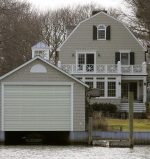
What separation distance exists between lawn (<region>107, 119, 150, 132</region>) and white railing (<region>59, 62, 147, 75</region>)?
8.14 meters

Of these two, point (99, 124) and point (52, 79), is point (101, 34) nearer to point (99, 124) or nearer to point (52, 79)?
point (99, 124)

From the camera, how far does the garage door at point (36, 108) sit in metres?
63.9

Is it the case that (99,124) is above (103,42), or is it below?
below

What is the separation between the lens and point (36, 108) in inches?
2525

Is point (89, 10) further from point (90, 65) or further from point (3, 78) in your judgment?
point (3, 78)

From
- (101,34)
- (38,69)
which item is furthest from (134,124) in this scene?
(101,34)

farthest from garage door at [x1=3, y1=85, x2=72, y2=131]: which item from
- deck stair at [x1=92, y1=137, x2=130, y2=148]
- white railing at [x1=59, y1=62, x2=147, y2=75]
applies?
white railing at [x1=59, y1=62, x2=147, y2=75]

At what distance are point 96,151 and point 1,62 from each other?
2062 inches

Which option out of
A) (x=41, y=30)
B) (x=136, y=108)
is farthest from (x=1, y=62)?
(x=136, y=108)

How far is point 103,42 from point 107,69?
4.03m

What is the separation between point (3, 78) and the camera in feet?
211

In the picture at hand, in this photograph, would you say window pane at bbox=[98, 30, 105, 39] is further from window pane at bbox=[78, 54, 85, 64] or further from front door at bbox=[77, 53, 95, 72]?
window pane at bbox=[78, 54, 85, 64]

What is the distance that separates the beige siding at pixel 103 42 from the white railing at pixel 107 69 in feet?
6.23

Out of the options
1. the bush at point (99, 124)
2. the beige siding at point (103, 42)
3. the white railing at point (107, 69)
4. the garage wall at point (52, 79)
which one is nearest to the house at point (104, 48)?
the beige siding at point (103, 42)
